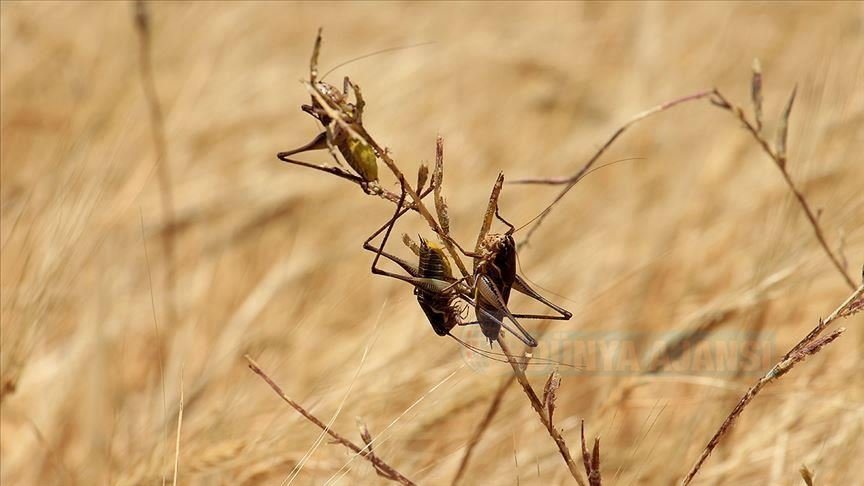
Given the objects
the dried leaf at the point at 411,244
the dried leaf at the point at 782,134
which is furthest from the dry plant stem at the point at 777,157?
the dried leaf at the point at 411,244

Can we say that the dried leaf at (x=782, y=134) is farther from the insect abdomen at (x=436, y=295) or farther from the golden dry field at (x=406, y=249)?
the insect abdomen at (x=436, y=295)

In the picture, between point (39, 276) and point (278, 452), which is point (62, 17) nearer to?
point (39, 276)

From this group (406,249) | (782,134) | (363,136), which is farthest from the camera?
(406,249)

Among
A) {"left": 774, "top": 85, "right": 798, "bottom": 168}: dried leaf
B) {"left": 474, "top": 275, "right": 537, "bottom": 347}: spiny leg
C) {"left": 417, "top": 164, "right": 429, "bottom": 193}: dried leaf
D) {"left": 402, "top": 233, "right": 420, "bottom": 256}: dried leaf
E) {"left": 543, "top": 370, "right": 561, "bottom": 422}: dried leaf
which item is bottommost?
{"left": 543, "top": 370, "right": 561, "bottom": 422}: dried leaf

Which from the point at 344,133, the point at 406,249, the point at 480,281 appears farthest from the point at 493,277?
the point at 406,249

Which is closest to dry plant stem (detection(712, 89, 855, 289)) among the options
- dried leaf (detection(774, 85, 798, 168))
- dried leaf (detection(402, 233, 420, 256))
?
dried leaf (detection(774, 85, 798, 168))

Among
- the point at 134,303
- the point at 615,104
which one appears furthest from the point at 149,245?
the point at 615,104

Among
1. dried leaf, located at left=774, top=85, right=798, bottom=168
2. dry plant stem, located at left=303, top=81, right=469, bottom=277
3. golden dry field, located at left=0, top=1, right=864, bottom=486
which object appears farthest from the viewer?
golden dry field, located at left=0, top=1, right=864, bottom=486

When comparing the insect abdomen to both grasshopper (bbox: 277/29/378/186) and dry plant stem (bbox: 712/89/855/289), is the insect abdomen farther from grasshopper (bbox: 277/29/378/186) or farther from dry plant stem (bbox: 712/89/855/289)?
dry plant stem (bbox: 712/89/855/289)

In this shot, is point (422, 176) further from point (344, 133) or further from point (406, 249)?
point (406, 249)

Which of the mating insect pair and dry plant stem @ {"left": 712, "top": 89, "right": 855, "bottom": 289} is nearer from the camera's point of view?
the mating insect pair
